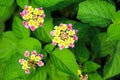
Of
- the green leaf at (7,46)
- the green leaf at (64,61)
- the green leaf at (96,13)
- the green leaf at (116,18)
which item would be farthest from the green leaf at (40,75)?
the green leaf at (116,18)

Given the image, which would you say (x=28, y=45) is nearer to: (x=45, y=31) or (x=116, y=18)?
(x=45, y=31)

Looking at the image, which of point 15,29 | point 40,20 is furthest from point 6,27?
point 40,20

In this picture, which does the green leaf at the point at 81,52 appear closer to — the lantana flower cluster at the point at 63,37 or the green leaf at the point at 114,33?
the lantana flower cluster at the point at 63,37

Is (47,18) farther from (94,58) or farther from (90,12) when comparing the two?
(94,58)

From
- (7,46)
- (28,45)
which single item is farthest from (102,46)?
(7,46)

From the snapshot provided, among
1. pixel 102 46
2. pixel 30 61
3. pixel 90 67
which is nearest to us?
pixel 30 61

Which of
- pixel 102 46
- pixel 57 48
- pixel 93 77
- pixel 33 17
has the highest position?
pixel 33 17

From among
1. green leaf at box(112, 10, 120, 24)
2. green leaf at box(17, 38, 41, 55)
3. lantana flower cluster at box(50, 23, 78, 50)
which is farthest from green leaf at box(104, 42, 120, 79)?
green leaf at box(17, 38, 41, 55)
